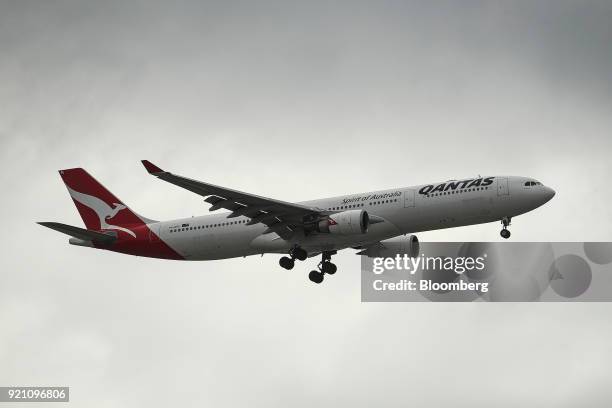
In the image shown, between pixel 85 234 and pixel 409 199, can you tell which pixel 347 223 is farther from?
pixel 85 234

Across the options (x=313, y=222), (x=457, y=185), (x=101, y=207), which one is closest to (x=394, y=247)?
(x=313, y=222)

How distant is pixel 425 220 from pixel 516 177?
16.5ft

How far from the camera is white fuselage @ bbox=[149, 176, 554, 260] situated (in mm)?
60469

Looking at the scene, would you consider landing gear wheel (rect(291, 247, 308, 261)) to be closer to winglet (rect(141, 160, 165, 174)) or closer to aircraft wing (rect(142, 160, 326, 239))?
aircraft wing (rect(142, 160, 326, 239))

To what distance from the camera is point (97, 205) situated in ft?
235

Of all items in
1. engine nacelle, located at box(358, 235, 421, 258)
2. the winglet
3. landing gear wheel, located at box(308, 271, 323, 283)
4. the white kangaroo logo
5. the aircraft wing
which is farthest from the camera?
the white kangaroo logo

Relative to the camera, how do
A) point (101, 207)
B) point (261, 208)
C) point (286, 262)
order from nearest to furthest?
point (261, 208), point (286, 262), point (101, 207)

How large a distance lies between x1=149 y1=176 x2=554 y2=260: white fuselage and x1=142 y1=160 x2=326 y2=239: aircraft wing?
3.00 feet

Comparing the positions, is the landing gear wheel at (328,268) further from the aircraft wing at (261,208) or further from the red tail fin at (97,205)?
the red tail fin at (97,205)

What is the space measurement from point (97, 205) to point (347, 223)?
1770 centimetres

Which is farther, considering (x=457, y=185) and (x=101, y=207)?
(x=101, y=207)

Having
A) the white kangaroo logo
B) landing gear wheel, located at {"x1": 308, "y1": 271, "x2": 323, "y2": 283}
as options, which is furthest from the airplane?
the white kangaroo logo

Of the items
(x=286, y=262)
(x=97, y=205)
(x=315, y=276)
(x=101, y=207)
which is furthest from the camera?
(x=97, y=205)

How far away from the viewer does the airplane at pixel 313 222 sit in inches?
2382
